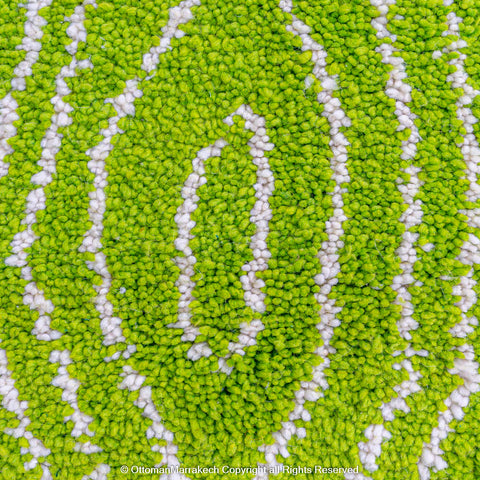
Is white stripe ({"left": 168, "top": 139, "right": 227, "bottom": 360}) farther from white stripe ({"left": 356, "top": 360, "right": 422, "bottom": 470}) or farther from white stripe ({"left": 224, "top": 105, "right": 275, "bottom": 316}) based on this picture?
white stripe ({"left": 356, "top": 360, "right": 422, "bottom": 470})

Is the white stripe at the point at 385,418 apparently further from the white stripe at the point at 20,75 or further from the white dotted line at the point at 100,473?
the white stripe at the point at 20,75

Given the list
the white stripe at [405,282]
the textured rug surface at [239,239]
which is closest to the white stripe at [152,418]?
the textured rug surface at [239,239]

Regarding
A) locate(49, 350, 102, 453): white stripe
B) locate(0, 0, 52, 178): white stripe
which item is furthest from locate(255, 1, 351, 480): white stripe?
locate(0, 0, 52, 178): white stripe

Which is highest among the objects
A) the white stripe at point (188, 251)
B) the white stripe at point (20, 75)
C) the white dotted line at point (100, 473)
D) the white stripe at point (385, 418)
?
the white stripe at point (20, 75)

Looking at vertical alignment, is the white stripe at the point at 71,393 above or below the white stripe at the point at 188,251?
below

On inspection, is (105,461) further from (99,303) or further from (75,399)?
(99,303)

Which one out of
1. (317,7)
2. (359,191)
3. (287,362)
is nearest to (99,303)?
(287,362)

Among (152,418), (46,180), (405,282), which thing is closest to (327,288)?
(405,282)
